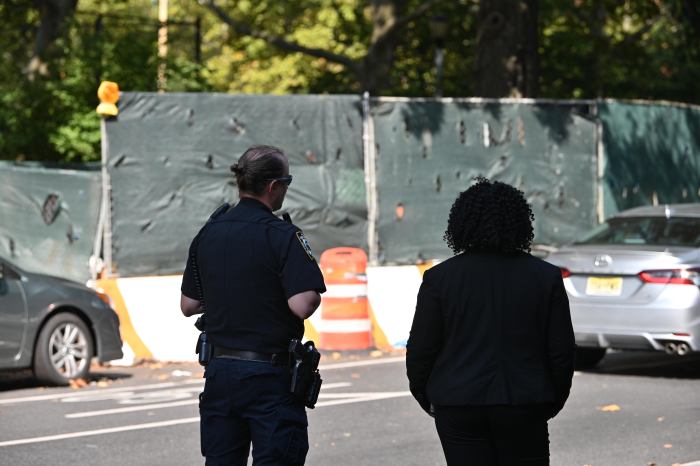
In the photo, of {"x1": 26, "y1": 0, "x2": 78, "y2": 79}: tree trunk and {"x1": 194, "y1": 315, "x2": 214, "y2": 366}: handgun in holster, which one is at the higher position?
{"x1": 26, "y1": 0, "x2": 78, "y2": 79}: tree trunk

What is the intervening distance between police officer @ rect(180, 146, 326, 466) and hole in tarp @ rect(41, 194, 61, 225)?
10381 mm

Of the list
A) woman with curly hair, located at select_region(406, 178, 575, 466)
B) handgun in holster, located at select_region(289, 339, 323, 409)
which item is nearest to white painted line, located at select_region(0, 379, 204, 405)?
handgun in holster, located at select_region(289, 339, 323, 409)

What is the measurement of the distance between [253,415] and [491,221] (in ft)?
3.80

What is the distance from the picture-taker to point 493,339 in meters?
4.80

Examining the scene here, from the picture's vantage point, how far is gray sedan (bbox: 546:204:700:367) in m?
12.1

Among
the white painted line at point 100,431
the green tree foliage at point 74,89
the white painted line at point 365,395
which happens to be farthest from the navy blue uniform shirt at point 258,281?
the green tree foliage at point 74,89

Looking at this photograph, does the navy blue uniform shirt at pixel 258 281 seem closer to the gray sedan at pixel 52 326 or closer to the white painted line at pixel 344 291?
the gray sedan at pixel 52 326

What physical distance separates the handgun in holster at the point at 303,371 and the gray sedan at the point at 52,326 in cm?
743

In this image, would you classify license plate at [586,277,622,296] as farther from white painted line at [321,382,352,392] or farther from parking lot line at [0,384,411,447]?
white painted line at [321,382,352,392]

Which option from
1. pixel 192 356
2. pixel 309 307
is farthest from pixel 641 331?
pixel 309 307

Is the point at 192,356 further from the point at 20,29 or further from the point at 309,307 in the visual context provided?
the point at 20,29

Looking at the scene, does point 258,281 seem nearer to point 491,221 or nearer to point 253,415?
point 253,415

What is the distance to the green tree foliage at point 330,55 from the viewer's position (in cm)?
1997

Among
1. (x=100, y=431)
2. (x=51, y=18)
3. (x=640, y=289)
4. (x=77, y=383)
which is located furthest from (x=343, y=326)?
(x=51, y=18)
